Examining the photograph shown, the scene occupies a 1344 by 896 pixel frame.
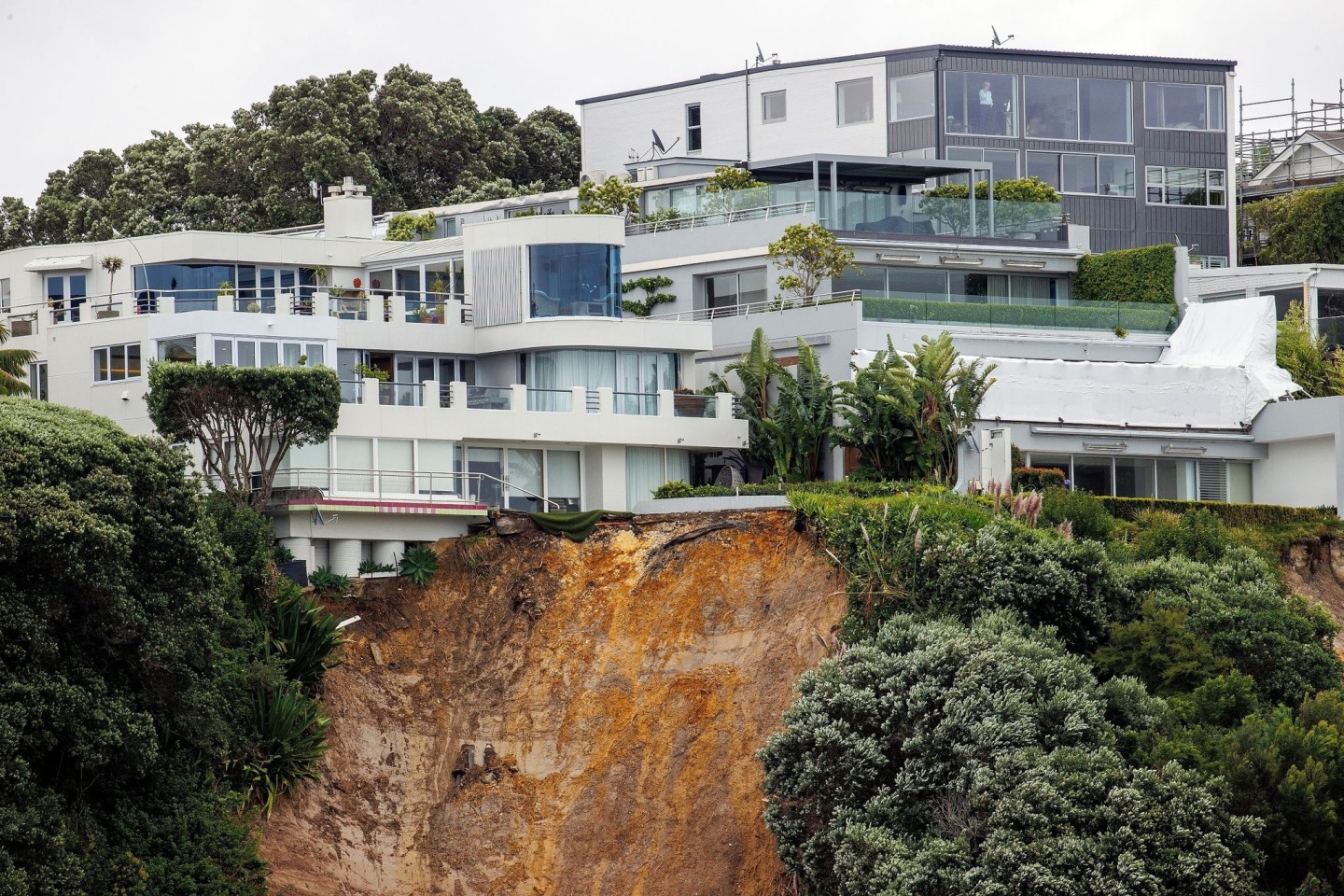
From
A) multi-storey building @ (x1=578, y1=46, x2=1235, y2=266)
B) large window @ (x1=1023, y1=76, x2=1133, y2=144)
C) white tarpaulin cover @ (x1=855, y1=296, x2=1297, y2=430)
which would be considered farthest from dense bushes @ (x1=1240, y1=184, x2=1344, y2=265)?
white tarpaulin cover @ (x1=855, y1=296, x2=1297, y2=430)

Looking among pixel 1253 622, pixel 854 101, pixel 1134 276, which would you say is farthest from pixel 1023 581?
pixel 854 101

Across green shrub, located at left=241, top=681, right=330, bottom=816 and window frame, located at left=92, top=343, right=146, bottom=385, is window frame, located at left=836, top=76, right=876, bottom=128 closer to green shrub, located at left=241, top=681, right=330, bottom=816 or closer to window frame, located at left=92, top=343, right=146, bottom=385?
window frame, located at left=92, top=343, right=146, bottom=385

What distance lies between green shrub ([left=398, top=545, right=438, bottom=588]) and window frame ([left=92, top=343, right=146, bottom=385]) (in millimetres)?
8668

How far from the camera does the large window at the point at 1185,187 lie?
7944 cm

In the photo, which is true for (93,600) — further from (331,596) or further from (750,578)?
(750,578)

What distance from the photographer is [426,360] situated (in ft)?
200

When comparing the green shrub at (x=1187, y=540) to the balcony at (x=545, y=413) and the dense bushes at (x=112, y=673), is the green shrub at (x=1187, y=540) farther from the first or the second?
the dense bushes at (x=112, y=673)

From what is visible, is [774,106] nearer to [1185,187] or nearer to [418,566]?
[1185,187]

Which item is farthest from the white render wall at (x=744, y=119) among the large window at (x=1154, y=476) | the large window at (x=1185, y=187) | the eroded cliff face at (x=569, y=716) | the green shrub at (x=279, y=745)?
the green shrub at (x=279, y=745)

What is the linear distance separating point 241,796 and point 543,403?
1584 centimetres

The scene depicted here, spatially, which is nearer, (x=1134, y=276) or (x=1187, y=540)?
(x=1187, y=540)

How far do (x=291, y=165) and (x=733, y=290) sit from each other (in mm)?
24219

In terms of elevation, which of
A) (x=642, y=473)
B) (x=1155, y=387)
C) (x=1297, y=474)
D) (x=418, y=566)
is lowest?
(x=418, y=566)

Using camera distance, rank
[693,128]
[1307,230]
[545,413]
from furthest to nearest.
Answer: [693,128], [1307,230], [545,413]
